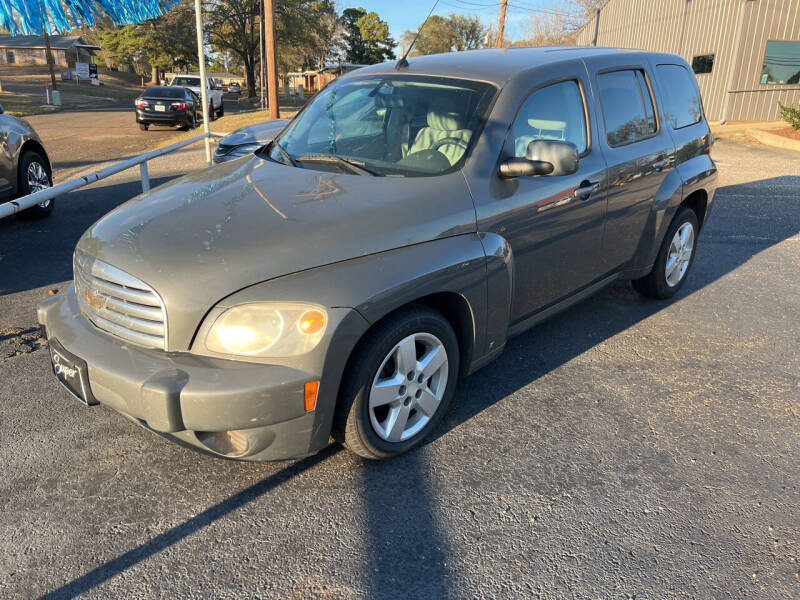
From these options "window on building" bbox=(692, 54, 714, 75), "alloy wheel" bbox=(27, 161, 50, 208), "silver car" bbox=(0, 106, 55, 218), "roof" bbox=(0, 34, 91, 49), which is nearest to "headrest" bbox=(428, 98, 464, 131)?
"silver car" bbox=(0, 106, 55, 218)

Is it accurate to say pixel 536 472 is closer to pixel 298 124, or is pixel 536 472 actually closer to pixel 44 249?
pixel 298 124

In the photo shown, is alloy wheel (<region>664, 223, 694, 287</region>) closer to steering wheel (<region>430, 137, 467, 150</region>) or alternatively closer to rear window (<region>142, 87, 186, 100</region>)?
steering wheel (<region>430, 137, 467, 150</region>)

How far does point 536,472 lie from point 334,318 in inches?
50.7

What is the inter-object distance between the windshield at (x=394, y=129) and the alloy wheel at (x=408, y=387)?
0.92 m

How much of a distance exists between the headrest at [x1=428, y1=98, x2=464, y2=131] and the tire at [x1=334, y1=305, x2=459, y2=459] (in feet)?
3.62

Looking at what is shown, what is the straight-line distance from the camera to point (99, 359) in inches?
101

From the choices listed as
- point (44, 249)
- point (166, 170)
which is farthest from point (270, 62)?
point (44, 249)

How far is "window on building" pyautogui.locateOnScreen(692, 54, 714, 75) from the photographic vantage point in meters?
21.2

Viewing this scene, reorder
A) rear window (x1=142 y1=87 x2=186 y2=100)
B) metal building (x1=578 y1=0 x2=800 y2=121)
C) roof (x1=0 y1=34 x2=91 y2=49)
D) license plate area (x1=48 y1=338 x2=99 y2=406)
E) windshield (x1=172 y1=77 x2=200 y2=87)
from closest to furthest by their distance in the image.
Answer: license plate area (x1=48 y1=338 x2=99 y2=406), metal building (x1=578 y1=0 x2=800 y2=121), rear window (x1=142 y1=87 x2=186 y2=100), windshield (x1=172 y1=77 x2=200 y2=87), roof (x1=0 y1=34 x2=91 y2=49)

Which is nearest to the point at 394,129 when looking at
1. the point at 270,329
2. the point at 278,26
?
the point at 270,329

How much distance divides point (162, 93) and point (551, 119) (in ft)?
64.9

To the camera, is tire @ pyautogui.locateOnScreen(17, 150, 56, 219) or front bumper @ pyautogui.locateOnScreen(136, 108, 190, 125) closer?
tire @ pyautogui.locateOnScreen(17, 150, 56, 219)

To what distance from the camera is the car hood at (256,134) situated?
259 inches

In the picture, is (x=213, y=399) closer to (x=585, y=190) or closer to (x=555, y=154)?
(x=555, y=154)
